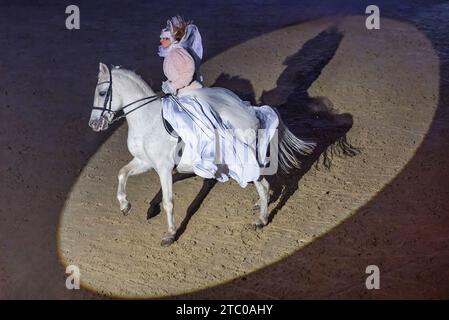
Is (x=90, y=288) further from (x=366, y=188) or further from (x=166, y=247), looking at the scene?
(x=366, y=188)

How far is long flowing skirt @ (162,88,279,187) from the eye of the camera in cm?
653

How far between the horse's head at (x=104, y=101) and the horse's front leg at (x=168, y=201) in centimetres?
83

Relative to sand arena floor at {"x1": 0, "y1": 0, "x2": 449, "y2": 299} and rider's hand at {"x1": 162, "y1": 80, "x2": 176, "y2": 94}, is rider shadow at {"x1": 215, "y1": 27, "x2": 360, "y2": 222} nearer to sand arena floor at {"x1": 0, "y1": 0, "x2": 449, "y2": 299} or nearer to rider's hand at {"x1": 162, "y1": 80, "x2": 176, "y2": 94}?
sand arena floor at {"x1": 0, "y1": 0, "x2": 449, "y2": 299}

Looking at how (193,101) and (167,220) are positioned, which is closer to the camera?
(193,101)

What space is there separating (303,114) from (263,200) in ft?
10.0

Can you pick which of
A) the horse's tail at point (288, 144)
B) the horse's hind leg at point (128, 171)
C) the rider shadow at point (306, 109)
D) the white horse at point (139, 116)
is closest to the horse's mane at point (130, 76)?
the white horse at point (139, 116)

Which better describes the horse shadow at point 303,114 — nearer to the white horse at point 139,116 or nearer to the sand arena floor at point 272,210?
the sand arena floor at point 272,210

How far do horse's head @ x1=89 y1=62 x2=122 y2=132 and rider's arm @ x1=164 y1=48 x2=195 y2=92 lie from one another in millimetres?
617

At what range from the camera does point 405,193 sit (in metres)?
7.75

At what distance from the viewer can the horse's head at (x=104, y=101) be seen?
650cm

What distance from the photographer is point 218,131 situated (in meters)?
6.57

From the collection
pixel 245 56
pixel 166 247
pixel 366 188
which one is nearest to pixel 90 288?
pixel 166 247
